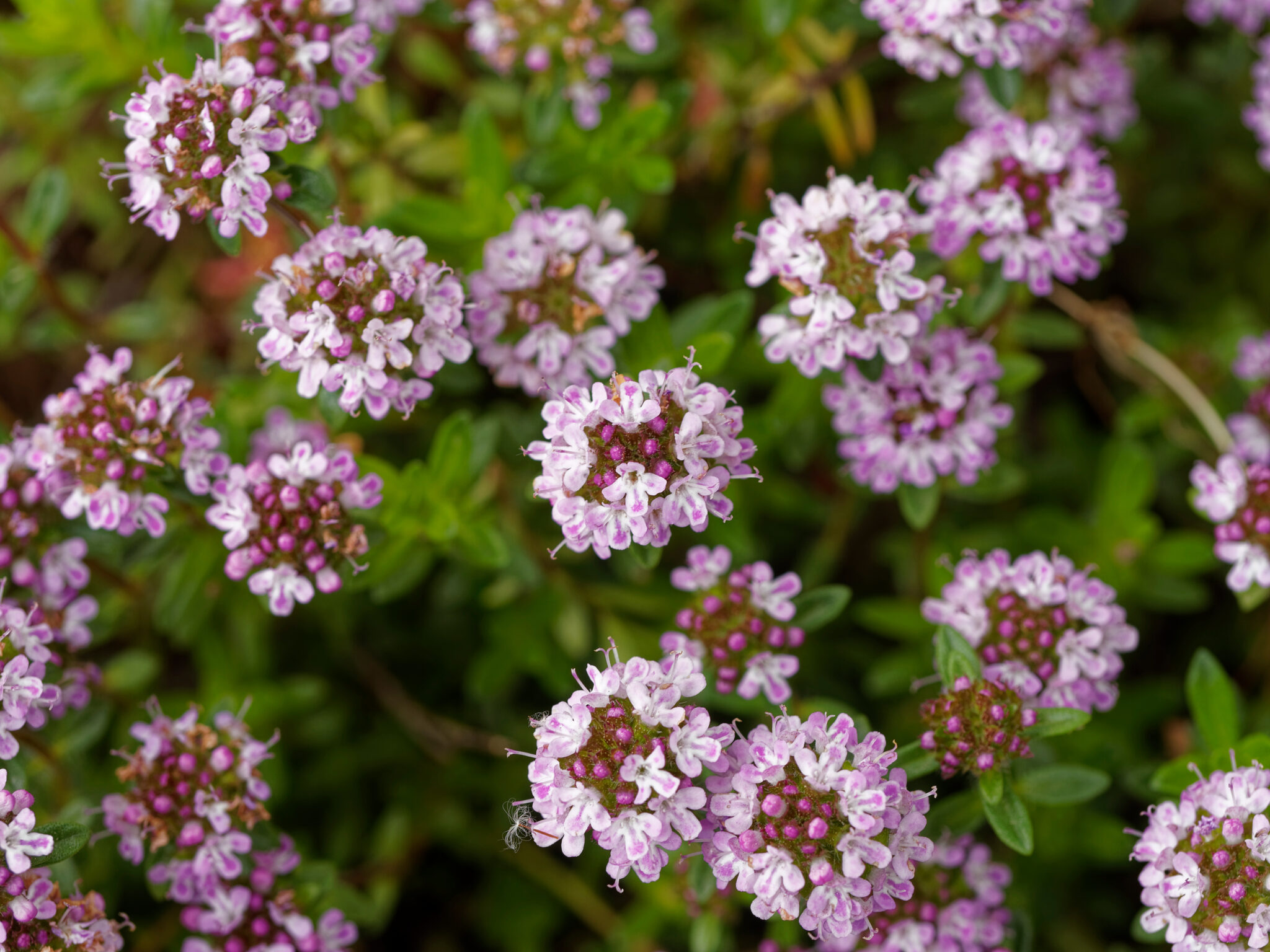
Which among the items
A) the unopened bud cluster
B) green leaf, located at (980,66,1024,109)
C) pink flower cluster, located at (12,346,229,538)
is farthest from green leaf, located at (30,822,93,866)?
green leaf, located at (980,66,1024,109)

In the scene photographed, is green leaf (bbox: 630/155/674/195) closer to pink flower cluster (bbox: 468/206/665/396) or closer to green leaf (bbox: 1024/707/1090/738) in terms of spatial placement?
pink flower cluster (bbox: 468/206/665/396)

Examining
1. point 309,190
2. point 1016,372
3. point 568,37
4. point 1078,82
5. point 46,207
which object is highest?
point 568,37

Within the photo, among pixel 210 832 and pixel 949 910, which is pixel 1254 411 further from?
pixel 210 832

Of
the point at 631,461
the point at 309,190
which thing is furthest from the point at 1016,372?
the point at 309,190

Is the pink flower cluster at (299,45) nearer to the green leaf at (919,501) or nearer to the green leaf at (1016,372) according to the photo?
the green leaf at (919,501)

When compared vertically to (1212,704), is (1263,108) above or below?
above

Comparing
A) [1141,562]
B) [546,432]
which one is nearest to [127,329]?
[546,432]

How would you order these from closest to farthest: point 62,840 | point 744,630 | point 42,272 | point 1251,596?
point 62,840 < point 744,630 < point 1251,596 < point 42,272
